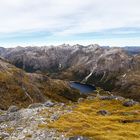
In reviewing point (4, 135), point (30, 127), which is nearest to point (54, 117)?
point (30, 127)

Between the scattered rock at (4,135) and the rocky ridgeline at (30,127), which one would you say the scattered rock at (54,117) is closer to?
the rocky ridgeline at (30,127)

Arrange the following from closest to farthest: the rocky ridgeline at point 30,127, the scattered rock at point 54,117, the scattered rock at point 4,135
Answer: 1. the rocky ridgeline at point 30,127
2. the scattered rock at point 4,135
3. the scattered rock at point 54,117

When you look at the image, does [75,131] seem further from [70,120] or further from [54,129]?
[70,120]

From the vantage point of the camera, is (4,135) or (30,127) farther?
(30,127)

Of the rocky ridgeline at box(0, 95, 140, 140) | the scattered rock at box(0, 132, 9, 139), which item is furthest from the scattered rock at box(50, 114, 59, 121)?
the scattered rock at box(0, 132, 9, 139)

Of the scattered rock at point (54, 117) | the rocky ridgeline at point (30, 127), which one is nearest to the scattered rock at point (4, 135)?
the rocky ridgeline at point (30, 127)

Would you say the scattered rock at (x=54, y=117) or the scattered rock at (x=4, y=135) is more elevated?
the scattered rock at (x=4, y=135)

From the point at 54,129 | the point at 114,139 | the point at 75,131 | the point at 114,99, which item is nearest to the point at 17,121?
the point at 54,129

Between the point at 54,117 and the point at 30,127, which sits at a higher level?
the point at 30,127

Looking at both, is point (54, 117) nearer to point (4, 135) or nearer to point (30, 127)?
point (30, 127)

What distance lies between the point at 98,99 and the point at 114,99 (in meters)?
8.19

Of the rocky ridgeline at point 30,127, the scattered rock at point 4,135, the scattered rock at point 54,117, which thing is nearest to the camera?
the rocky ridgeline at point 30,127

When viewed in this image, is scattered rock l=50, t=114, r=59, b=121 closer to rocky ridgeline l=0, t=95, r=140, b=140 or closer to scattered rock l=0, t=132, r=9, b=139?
rocky ridgeline l=0, t=95, r=140, b=140

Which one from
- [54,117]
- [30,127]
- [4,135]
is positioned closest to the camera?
[4,135]
